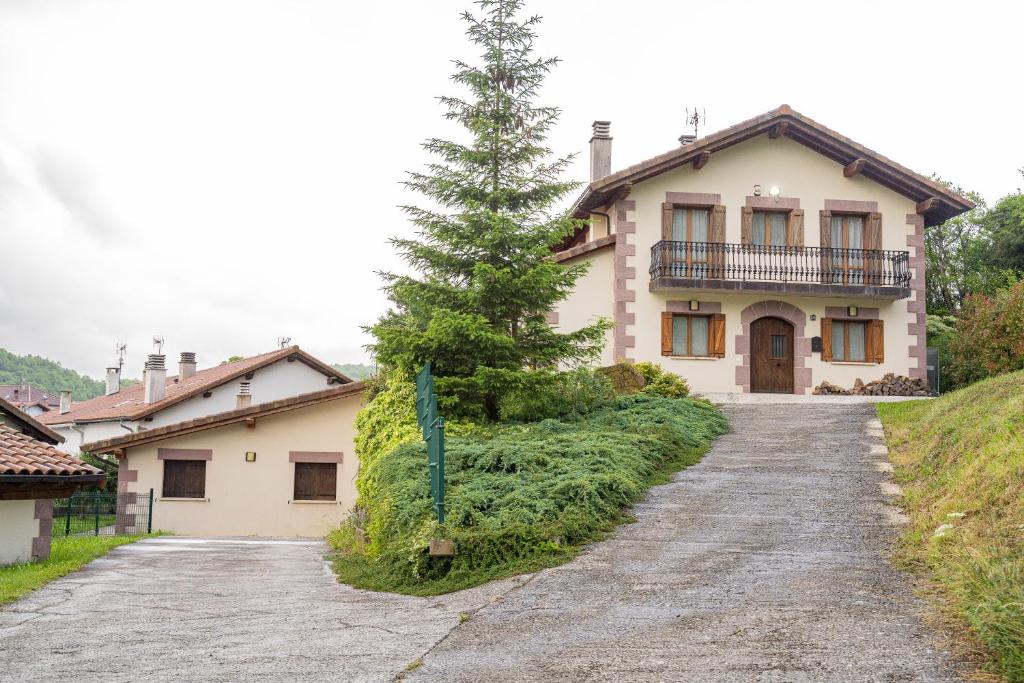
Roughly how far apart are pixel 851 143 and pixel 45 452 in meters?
19.1

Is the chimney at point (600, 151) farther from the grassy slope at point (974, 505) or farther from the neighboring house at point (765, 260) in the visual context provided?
the grassy slope at point (974, 505)

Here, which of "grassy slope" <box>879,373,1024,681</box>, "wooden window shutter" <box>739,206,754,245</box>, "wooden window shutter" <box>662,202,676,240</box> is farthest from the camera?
"wooden window shutter" <box>739,206,754,245</box>

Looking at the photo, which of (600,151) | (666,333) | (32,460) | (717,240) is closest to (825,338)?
(717,240)

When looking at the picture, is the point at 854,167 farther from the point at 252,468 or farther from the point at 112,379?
the point at 112,379

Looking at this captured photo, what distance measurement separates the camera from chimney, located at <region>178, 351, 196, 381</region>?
142ft

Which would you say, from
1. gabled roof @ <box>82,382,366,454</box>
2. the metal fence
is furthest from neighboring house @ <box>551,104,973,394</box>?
the metal fence

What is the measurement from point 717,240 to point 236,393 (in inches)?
745

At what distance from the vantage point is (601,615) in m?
6.99

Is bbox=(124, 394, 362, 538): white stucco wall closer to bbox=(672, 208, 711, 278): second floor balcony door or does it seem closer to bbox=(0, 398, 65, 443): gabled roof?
bbox=(0, 398, 65, 443): gabled roof

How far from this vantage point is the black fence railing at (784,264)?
22.9 metres

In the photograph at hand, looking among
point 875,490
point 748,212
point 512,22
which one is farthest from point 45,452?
point 748,212

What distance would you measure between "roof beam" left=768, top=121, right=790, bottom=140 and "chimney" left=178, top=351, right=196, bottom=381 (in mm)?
29485

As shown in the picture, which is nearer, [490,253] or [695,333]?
[490,253]

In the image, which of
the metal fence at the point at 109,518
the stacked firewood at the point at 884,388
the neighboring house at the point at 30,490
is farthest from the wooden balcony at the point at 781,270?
the neighboring house at the point at 30,490
